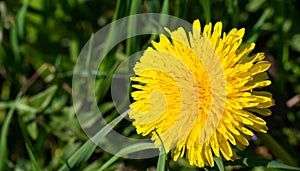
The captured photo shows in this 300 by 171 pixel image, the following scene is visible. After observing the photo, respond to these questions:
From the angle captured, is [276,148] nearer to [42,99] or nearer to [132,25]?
[132,25]

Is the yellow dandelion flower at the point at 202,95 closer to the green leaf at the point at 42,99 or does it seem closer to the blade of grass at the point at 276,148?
the blade of grass at the point at 276,148

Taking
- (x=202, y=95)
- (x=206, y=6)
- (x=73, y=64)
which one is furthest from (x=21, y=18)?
(x=202, y=95)

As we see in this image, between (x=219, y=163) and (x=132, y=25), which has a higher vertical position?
(x=132, y=25)

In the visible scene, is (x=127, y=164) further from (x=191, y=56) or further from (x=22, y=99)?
(x=191, y=56)

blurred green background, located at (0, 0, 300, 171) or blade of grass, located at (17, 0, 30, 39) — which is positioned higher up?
blade of grass, located at (17, 0, 30, 39)

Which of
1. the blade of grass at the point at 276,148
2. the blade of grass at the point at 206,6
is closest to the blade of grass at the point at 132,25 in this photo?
the blade of grass at the point at 206,6

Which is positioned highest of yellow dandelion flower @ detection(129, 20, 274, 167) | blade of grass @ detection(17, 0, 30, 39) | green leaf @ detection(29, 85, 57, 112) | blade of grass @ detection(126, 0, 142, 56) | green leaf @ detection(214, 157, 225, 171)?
blade of grass @ detection(17, 0, 30, 39)

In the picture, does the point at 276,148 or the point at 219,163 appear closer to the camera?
the point at 219,163

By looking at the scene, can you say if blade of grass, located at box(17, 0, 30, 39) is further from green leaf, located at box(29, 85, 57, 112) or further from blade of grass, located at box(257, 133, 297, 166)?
blade of grass, located at box(257, 133, 297, 166)

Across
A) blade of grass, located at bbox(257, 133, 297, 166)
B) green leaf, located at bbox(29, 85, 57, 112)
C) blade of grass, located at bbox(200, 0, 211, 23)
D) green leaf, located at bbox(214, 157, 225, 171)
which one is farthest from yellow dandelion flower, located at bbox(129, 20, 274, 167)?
green leaf, located at bbox(29, 85, 57, 112)
